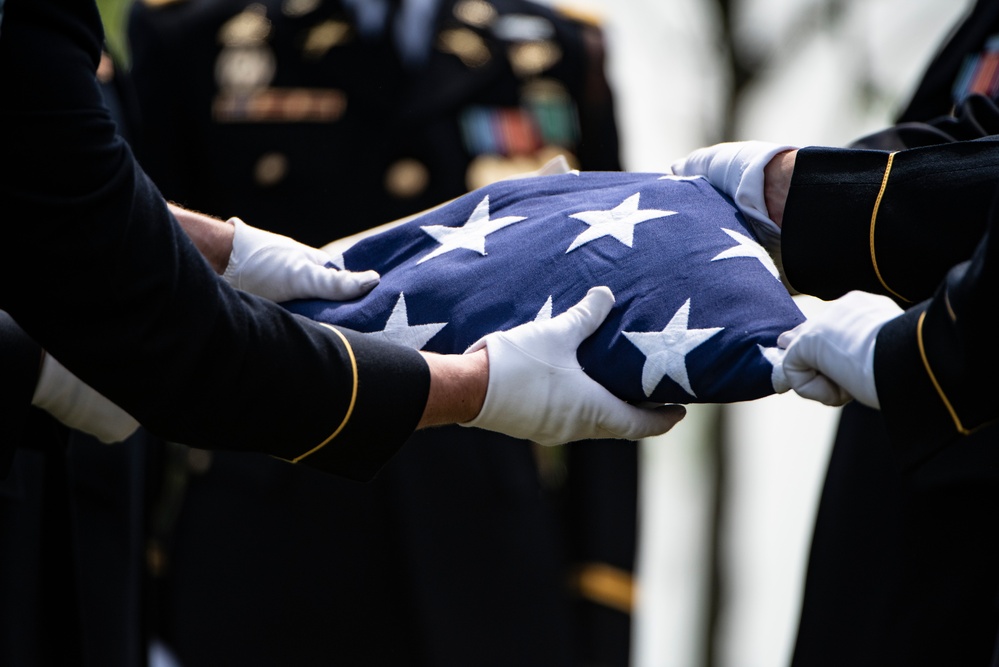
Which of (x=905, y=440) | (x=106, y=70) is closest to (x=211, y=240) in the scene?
(x=106, y=70)

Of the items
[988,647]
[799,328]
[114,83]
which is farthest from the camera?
[114,83]

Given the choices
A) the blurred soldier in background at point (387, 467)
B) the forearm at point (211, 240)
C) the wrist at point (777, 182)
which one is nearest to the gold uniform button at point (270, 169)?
the blurred soldier in background at point (387, 467)

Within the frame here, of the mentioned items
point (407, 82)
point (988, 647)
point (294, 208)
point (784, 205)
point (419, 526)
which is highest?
point (784, 205)

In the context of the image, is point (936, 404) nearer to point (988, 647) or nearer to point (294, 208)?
point (988, 647)

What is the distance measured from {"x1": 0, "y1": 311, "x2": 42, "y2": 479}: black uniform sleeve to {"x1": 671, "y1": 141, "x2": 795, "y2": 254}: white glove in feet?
2.99

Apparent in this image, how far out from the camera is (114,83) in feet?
9.05

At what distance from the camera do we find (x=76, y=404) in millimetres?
2055

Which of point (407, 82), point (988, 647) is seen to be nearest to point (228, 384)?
point (988, 647)

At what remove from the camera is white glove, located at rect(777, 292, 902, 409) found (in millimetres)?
1556

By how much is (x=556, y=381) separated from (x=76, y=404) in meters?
0.71

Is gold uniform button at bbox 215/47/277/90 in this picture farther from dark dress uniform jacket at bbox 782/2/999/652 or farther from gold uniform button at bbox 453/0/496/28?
dark dress uniform jacket at bbox 782/2/999/652

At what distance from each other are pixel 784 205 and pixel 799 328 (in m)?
0.23

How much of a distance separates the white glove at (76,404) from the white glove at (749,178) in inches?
34.3

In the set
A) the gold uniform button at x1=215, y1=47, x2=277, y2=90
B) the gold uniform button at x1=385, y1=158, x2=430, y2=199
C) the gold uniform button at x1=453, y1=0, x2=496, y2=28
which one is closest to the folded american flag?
the gold uniform button at x1=385, y1=158, x2=430, y2=199
